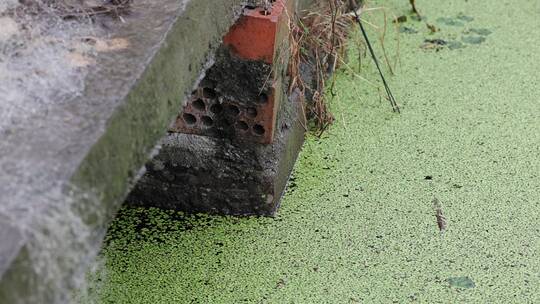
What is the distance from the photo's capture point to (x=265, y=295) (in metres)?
1.88

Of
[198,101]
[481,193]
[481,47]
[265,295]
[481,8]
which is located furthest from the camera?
[481,8]

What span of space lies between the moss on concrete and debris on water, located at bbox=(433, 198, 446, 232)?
0.01 metres

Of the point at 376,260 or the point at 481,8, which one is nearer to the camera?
the point at 376,260

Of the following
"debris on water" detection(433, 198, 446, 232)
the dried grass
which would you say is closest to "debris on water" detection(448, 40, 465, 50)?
the dried grass

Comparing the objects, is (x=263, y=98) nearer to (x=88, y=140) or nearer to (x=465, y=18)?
(x=88, y=140)

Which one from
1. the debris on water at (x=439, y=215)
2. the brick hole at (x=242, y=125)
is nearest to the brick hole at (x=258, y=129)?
the brick hole at (x=242, y=125)

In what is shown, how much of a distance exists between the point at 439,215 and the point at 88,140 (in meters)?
1.16

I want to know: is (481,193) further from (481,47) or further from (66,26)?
(66,26)

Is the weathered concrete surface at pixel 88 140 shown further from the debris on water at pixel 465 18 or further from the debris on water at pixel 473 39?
the debris on water at pixel 465 18

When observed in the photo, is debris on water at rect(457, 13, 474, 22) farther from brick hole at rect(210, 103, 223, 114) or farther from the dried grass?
brick hole at rect(210, 103, 223, 114)

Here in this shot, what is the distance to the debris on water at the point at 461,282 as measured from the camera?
191 cm

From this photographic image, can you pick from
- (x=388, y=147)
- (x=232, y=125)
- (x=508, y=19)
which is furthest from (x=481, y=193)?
(x=508, y=19)

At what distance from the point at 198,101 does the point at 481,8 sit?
143 cm

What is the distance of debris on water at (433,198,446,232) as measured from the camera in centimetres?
208
